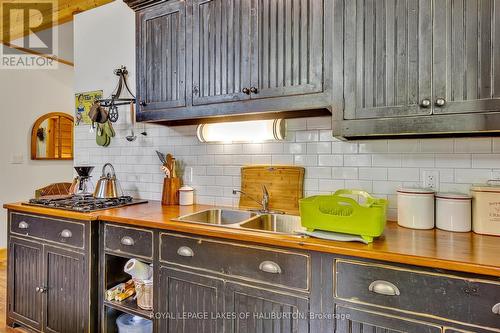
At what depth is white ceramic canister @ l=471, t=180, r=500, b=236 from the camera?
1.41m

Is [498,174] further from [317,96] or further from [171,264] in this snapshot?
[171,264]

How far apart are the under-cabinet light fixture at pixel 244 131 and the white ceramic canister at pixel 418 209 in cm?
80

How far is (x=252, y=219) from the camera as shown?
1.77 metres

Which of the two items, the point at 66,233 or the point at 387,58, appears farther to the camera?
the point at 66,233

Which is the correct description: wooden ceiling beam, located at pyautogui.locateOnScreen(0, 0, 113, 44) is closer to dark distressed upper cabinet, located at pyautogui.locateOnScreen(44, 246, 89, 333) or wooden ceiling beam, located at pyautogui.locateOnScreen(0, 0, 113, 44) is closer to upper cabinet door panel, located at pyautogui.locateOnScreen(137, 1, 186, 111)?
upper cabinet door panel, located at pyautogui.locateOnScreen(137, 1, 186, 111)

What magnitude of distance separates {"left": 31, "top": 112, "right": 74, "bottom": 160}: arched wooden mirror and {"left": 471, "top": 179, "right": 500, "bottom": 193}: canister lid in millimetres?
4947

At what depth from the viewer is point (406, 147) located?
1.69m

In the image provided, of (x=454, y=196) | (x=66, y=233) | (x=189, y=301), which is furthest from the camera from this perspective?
(x=66, y=233)

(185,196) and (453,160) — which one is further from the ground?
(453,160)

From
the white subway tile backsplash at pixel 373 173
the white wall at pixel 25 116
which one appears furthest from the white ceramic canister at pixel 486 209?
the white wall at pixel 25 116

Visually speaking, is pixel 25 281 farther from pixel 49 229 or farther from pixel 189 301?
pixel 189 301

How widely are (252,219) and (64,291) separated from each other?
1.32 meters

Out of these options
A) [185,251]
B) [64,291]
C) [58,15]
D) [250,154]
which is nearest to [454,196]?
[250,154]

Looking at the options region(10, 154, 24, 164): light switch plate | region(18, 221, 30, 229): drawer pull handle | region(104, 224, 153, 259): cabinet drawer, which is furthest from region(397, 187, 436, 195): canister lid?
region(10, 154, 24, 164): light switch plate
